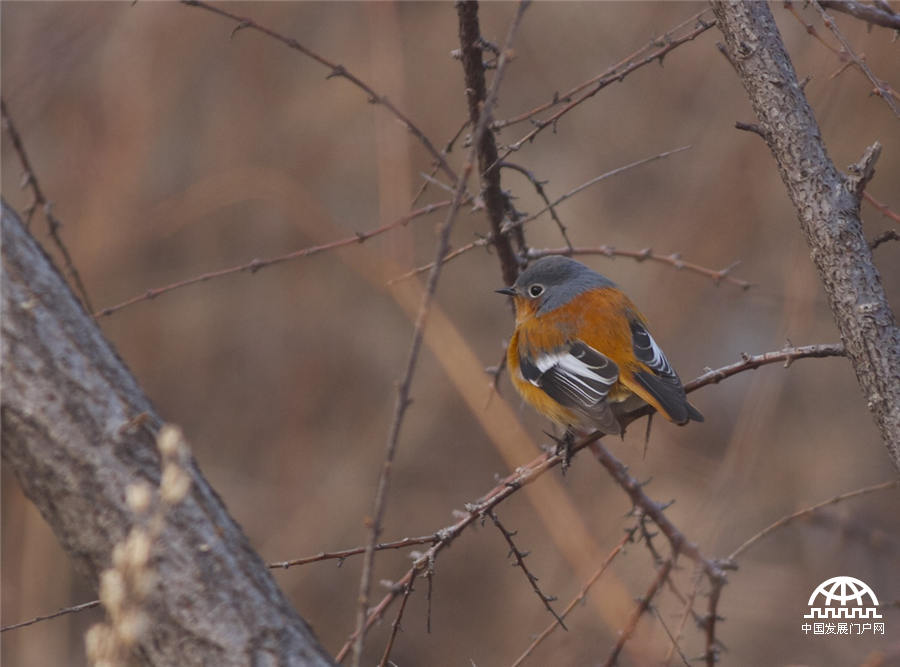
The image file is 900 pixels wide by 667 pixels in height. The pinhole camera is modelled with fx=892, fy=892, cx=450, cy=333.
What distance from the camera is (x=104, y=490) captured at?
1661 millimetres

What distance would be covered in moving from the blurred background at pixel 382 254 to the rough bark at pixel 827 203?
13.5 ft

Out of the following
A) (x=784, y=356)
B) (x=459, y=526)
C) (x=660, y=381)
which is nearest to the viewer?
(x=784, y=356)

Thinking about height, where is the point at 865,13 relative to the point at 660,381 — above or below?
above

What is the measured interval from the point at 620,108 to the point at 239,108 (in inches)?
128

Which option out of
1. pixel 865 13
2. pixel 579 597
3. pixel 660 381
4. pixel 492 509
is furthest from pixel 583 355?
pixel 865 13

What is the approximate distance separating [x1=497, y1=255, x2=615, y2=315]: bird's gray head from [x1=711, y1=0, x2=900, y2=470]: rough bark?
5.31 feet

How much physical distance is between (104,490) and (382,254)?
4.74 metres

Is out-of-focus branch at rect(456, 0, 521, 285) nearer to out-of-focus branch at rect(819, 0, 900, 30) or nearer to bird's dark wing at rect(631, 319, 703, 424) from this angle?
bird's dark wing at rect(631, 319, 703, 424)

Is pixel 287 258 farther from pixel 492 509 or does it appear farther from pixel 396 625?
pixel 396 625

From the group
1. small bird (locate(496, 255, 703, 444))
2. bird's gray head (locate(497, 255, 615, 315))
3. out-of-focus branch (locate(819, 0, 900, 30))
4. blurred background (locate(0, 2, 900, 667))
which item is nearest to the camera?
out-of-focus branch (locate(819, 0, 900, 30))

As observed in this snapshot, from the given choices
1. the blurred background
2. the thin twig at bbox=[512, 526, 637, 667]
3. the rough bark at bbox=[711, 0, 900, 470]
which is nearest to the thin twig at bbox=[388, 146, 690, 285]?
the rough bark at bbox=[711, 0, 900, 470]

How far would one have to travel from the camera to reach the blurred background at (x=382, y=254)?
6.58m

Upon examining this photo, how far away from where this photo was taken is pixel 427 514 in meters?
7.09

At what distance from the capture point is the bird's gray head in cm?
372
